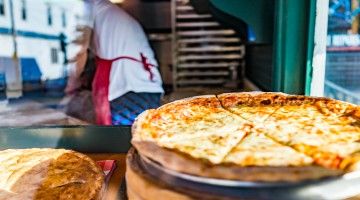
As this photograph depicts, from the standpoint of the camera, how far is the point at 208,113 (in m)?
1.93

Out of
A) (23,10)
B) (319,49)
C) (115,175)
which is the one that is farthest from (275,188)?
(23,10)

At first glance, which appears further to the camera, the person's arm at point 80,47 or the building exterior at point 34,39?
the building exterior at point 34,39

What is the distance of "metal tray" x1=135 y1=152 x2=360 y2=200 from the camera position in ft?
3.61

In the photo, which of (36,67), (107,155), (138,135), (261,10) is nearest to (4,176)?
(107,155)

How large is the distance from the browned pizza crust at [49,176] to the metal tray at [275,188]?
81 cm

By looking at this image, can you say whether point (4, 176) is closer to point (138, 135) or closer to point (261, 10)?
point (138, 135)

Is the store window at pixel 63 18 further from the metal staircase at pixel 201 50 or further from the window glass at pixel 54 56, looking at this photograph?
the metal staircase at pixel 201 50

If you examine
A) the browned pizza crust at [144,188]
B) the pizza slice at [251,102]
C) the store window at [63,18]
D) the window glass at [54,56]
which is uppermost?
the store window at [63,18]

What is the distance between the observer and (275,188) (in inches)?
43.5

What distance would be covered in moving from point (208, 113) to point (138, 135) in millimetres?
622

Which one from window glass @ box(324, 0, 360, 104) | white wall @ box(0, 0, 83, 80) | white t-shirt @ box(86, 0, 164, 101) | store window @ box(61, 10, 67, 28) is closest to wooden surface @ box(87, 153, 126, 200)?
white t-shirt @ box(86, 0, 164, 101)

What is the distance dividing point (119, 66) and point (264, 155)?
11.0ft

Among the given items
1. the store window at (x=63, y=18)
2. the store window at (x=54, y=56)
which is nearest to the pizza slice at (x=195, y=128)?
the store window at (x=63, y=18)

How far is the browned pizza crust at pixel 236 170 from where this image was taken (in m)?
1.11
